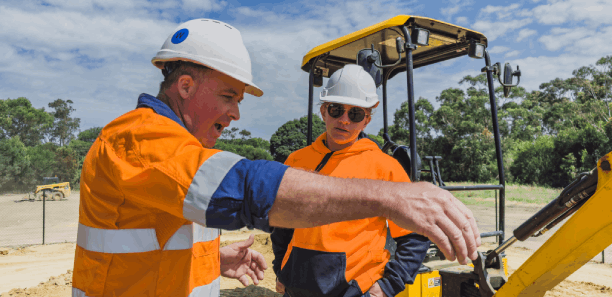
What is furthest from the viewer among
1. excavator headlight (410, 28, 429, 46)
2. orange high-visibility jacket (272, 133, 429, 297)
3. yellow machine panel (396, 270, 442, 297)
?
excavator headlight (410, 28, 429, 46)

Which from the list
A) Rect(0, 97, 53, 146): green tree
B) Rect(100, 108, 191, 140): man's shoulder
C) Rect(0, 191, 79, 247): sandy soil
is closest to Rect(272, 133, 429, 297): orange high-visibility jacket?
Rect(100, 108, 191, 140): man's shoulder

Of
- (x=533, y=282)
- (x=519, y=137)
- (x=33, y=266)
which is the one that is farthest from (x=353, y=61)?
(x=519, y=137)

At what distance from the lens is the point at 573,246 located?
2.37 metres

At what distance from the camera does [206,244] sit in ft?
4.98

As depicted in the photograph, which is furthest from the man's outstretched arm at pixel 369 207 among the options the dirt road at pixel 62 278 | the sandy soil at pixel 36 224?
the sandy soil at pixel 36 224

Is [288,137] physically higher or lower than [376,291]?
higher

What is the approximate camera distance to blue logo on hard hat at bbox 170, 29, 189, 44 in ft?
4.69

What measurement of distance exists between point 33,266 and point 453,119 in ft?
109

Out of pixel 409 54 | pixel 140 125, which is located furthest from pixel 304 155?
pixel 140 125

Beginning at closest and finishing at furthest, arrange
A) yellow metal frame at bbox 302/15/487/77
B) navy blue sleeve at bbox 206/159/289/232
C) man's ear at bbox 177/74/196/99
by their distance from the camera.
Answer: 1. navy blue sleeve at bbox 206/159/289/232
2. man's ear at bbox 177/74/196/99
3. yellow metal frame at bbox 302/15/487/77

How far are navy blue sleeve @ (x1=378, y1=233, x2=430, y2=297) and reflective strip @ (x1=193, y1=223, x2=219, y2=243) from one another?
1.19 m

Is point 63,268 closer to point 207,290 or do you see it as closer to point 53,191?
point 207,290

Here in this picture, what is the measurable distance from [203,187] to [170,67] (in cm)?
78

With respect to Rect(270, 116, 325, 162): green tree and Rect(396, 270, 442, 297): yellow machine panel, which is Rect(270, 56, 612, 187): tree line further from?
Rect(396, 270, 442, 297): yellow machine panel
